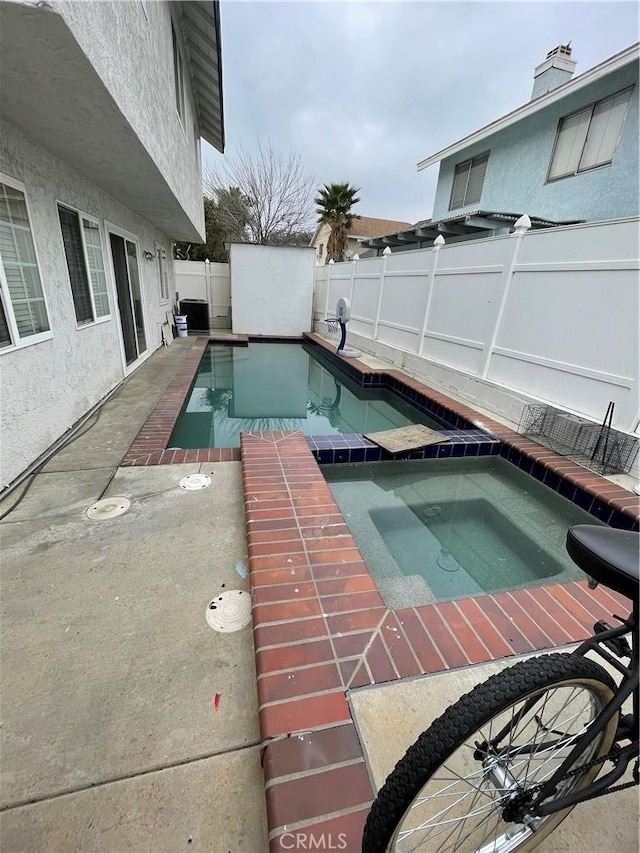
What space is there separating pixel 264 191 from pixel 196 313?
1154cm

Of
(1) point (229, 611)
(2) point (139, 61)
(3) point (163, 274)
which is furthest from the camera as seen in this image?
(3) point (163, 274)

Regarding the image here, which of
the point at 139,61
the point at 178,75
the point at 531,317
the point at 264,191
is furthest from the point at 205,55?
the point at 264,191

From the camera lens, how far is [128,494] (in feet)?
8.78

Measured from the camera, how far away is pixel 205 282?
45.3ft

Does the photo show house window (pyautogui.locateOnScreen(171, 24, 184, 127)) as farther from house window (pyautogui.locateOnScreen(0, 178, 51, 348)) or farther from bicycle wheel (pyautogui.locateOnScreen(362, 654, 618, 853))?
bicycle wheel (pyautogui.locateOnScreen(362, 654, 618, 853))

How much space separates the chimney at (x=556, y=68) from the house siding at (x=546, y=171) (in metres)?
2.20

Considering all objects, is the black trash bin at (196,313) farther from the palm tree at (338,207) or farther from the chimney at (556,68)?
the chimney at (556,68)

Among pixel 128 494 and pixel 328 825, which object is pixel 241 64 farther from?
pixel 328 825

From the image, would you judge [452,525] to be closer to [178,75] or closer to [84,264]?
[84,264]

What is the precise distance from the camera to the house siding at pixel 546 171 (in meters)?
6.57

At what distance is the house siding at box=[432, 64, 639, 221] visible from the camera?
6.57 meters

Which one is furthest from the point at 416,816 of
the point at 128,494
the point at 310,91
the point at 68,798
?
the point at 310,91

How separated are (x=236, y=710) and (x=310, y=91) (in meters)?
16.6

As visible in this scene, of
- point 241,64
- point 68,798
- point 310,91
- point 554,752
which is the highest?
point 310,91
